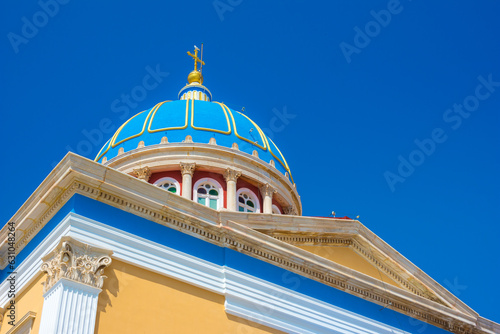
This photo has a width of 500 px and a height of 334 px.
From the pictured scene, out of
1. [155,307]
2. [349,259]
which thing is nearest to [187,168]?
[349,259]

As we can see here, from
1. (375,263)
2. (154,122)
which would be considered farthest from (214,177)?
(375,263)

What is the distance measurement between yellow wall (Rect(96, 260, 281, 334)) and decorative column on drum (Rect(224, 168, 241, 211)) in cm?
954

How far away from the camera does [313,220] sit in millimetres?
16984

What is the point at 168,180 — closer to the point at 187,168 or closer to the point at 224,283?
the point at 187,168

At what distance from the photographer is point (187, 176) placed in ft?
81.2

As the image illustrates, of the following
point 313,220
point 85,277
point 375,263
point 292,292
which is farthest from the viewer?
point 375,263

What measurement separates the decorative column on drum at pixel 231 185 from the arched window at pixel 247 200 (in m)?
0.51

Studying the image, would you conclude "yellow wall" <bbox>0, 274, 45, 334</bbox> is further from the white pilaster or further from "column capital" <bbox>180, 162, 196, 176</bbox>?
"column capital" <bbox>180, 162, 196, 176</bbox>

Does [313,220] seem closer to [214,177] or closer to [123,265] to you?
[123,265]

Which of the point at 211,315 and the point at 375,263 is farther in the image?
the point at 375,263

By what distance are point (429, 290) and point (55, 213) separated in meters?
9.86

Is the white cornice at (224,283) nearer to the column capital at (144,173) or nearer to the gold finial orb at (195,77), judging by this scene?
the column capital at (144,173)

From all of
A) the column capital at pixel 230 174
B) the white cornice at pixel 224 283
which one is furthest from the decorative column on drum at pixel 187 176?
the white cornice at pixel 224 283

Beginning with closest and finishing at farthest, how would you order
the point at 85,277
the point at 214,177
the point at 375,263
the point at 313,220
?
the point at 85,277 < the point at 313,220 < the point at 375,263 < the point at 214,177
